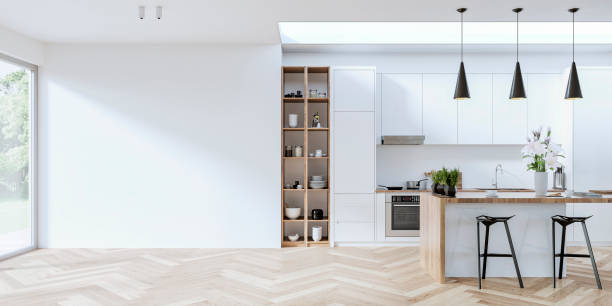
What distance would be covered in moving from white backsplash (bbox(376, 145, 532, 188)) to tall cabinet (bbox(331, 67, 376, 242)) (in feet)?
2.14

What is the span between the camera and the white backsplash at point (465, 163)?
20.2 feet

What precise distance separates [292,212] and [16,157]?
3702 millimetres

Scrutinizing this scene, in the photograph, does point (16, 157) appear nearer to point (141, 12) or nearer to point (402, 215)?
point (141, 12)

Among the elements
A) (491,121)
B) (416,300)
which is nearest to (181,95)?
(416,300)

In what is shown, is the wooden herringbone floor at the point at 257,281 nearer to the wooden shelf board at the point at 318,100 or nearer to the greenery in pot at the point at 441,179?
the greenery in pot at the point at 441,179

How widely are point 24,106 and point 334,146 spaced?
4.23 m

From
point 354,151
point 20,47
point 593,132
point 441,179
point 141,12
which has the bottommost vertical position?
point 441,179

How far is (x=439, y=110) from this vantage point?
594cm

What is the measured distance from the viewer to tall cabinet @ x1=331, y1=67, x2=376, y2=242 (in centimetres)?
557

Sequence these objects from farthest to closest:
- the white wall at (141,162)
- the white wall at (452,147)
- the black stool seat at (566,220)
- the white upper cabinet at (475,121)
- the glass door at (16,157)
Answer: the white wall at (452,147)
the white upper cabinet at (475,121)
the white wall at (141,162)
the glass door at (16,157)
the black stool seat at (566,220)

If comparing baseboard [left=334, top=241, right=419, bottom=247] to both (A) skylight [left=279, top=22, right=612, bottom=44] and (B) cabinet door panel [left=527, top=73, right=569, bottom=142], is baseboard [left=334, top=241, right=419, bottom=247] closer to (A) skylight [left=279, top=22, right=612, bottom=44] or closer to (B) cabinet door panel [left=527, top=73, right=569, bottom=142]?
(B) cabinet door panel [left=527, top=73, right=569, bottom=142]

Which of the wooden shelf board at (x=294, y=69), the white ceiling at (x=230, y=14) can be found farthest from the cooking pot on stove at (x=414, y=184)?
the white ceiling at (x=230, y=14)

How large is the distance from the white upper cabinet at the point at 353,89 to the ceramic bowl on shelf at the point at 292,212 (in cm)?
153

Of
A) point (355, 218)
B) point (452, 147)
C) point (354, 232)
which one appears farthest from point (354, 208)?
point (452, 147)
